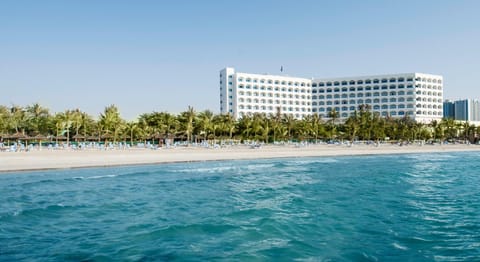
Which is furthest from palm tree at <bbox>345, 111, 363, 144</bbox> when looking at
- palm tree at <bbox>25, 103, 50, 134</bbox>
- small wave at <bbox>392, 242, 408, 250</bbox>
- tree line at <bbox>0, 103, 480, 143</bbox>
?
small wave at <bbox>392, 242, 408, 250</bbox>

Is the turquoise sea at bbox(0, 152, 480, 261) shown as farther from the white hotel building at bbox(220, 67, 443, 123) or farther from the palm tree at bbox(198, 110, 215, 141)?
the white hotel building at bbox(220, 67, 443, 123)

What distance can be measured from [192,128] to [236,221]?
167ft

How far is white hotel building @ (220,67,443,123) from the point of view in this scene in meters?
112

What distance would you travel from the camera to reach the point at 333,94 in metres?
121

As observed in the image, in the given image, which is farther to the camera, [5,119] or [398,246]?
[5,119]

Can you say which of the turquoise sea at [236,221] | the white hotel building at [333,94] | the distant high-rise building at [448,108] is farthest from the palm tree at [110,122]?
the distant high-rise building at [448,108]

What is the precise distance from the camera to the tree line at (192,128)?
2186 inches

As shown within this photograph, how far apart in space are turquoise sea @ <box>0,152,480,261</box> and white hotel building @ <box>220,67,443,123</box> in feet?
304

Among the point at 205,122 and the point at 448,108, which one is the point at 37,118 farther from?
the point at 448,108

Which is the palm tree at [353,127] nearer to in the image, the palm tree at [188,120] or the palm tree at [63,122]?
the palm tree at [188,120]

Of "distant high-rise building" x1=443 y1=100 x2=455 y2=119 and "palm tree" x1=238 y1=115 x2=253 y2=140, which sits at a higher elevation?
"distant high-rise building" x1=443 y1=100 x2=455 y2=119

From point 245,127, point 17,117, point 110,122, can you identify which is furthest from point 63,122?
point 245,127

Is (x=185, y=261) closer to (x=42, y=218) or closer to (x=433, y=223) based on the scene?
(x=42, y=218)

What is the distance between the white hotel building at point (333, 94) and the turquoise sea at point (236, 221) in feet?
304
